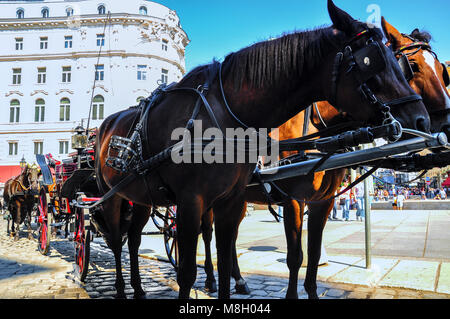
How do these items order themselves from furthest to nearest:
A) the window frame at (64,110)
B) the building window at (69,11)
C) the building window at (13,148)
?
the building window at (69,11) < the window frame at (64,110) < the building window at (13,148)

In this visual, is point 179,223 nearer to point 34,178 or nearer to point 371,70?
point 371,70

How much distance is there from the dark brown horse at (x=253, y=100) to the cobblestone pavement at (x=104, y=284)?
48.1 inches

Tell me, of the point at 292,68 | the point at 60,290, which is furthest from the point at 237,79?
the point at 60,290

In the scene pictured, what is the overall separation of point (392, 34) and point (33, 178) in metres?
10.7

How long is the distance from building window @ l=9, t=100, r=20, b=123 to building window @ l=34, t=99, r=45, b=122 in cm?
180

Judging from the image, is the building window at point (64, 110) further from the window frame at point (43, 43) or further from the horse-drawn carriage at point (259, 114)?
the horse-drawn carriage at point (259, 114)

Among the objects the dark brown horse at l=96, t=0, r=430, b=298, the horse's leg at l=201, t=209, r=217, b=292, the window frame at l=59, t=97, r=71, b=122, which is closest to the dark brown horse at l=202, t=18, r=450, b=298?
the horse's leg at l=201, t=209, r=217, b=292

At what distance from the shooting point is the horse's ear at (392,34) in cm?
334

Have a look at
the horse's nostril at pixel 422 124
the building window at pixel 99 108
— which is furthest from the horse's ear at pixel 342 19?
the building window at pixel 99 108

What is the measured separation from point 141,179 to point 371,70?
1.80 m

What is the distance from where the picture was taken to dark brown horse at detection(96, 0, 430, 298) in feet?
5.90

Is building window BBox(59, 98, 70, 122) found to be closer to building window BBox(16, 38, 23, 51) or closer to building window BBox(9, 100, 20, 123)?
building window BBox(9, 100, 20, 123)

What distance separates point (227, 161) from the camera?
208 centimetres

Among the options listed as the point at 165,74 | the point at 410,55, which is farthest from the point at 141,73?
the point at 410,55
